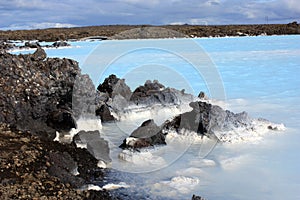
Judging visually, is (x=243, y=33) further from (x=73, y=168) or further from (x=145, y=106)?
(x=73, y=168)

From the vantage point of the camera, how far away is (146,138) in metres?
4.91

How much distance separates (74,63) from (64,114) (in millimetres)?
1096

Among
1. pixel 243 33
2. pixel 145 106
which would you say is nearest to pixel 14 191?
pixel 145 106

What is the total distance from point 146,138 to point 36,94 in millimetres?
1605

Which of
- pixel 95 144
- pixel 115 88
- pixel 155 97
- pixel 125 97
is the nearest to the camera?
pixel 95 144

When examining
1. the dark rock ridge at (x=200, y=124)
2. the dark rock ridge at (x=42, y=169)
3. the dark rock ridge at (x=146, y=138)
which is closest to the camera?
the dark rock ridge at (x=42, y=169)

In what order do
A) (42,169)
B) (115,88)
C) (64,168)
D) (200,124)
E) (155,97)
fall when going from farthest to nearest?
(115,88)
(155,97)
(200,124)
(64,168)
(42,169)

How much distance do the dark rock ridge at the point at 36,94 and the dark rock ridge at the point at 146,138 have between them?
2.95 ft

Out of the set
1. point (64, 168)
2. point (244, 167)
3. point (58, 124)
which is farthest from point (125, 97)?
point (64, 168)

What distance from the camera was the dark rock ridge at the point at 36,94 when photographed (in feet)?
16.1

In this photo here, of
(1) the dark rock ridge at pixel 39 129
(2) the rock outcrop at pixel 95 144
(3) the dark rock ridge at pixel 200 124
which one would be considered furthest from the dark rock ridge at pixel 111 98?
(2) the rock outcrop at pixel 95 144

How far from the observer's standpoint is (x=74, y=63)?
6.06 metres

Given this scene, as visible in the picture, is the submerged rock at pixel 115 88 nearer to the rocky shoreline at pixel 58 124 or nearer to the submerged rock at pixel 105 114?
the rocky shoreline at pixel 58 124

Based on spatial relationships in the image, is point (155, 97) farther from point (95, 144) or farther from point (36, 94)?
point (95, 144)
